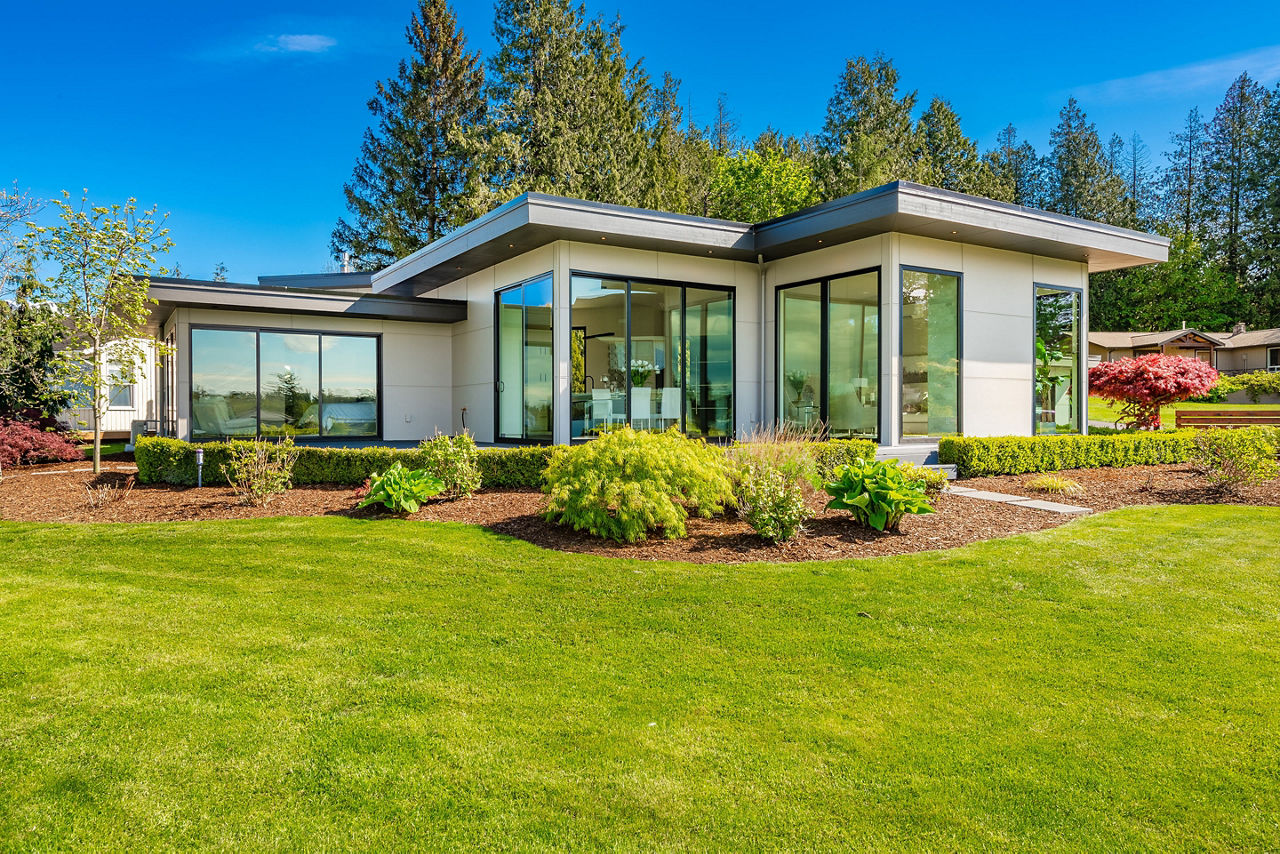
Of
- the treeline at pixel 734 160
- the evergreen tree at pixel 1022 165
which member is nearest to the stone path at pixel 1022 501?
the treeline at pixel 734 160

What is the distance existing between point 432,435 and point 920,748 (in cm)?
1240

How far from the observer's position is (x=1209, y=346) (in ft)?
121

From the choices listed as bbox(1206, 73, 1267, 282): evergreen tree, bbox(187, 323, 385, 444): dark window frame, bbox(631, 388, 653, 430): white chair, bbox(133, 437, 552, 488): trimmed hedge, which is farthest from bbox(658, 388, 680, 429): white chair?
bbox(1206, 73, 1267, 282): evergreen tree

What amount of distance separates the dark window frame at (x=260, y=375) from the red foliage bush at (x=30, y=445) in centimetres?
207

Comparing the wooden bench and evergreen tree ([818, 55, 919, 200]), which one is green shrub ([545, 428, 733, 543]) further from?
evergreen tree ([818, 55, 919, 200])

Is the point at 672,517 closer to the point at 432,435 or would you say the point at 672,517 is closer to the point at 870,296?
the point at 870,296

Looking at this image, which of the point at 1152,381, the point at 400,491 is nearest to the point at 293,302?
the point at 400,491

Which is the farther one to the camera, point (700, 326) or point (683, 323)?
point (700, 326)

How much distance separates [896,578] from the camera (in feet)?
16.3

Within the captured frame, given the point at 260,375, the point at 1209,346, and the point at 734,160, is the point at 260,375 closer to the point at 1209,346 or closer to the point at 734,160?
the point at 734,160

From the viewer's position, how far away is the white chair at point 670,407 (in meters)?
11.2

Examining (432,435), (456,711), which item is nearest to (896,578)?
(456,711)

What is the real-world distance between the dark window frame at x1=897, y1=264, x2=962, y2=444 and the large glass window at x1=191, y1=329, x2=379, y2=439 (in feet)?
29.5

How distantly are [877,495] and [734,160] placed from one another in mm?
29380
